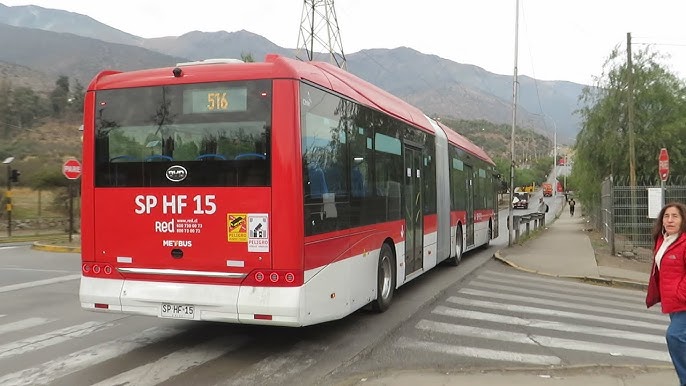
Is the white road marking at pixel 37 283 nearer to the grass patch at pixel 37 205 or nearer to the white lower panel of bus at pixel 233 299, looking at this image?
the white lower panel of bus at pixel 233 299

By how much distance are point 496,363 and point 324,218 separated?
96.3 inches

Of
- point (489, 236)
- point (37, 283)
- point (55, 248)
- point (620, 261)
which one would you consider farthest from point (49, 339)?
point (489, 236)

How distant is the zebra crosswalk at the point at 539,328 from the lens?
6.64 meters

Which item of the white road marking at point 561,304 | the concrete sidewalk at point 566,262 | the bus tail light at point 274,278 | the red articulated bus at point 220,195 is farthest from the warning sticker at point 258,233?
the concrete sidewalk at point 566,262

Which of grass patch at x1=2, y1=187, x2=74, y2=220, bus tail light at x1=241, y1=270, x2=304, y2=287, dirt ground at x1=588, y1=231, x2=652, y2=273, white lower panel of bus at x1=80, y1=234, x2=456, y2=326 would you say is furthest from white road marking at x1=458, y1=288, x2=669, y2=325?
grass patch at x1=2, y1=187, x2=74, y2=220

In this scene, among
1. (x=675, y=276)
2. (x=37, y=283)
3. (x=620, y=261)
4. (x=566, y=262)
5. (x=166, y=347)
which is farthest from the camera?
(x=620, y=261)

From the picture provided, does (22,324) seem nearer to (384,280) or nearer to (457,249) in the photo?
(384,280)

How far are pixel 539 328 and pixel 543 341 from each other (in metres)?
0.83

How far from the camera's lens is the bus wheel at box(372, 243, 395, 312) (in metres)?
8.69

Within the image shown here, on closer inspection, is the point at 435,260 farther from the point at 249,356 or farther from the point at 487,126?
the point at 487,126

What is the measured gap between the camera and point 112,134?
6.71 m

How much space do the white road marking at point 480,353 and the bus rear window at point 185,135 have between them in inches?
107

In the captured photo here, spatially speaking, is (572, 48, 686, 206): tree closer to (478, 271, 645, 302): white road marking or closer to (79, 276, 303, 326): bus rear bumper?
(478, 271, 645, 302): white road marking

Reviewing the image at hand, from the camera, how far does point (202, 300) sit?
244 inches
